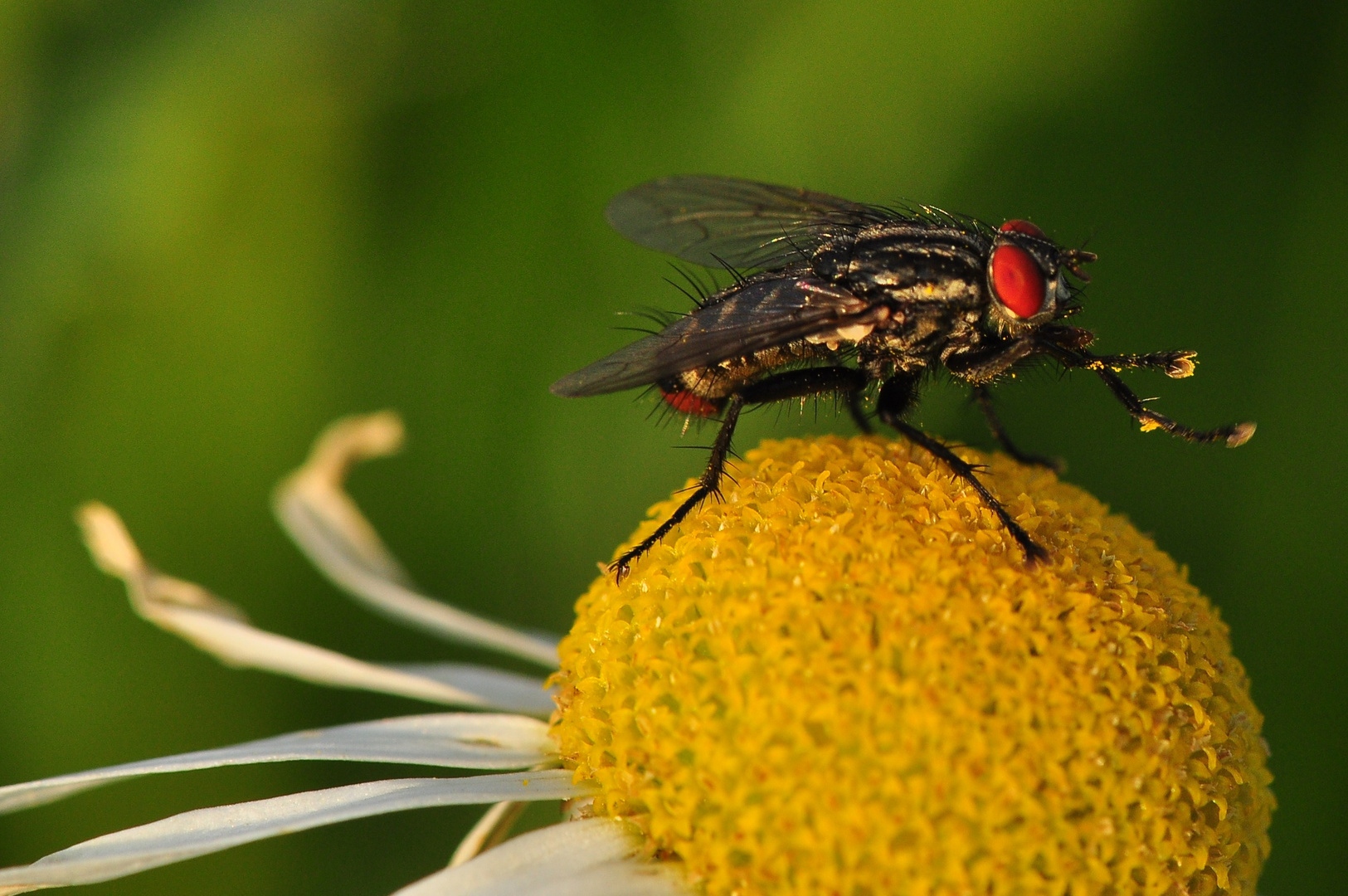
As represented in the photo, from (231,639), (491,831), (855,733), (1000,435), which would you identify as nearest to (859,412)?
(1000,435)

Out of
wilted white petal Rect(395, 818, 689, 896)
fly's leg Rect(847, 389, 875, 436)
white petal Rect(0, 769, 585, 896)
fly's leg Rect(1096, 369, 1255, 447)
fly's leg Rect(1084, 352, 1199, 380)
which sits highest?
fly's leg Rect(847, 389, 875, 436)

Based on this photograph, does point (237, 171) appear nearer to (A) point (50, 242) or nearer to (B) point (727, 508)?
(A) point (50, 242)

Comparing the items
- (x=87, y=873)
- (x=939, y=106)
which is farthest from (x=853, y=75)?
(x=87, y=873)

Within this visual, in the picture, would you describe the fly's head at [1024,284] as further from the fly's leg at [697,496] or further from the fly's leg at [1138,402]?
the fly's leg at [697,496]

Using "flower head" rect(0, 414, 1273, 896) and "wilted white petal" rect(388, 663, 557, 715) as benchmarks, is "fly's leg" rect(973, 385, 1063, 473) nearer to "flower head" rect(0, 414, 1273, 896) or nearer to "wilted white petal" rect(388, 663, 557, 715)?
"flower head" rect(0, 414, 1273, 896)

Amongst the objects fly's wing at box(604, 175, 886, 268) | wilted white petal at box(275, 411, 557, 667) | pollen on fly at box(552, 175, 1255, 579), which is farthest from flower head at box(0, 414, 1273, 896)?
fly's wing at box(604, 175, 886, 268)

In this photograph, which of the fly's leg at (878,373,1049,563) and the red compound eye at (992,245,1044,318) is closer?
the fly's leg at (878,373,1049,563)
